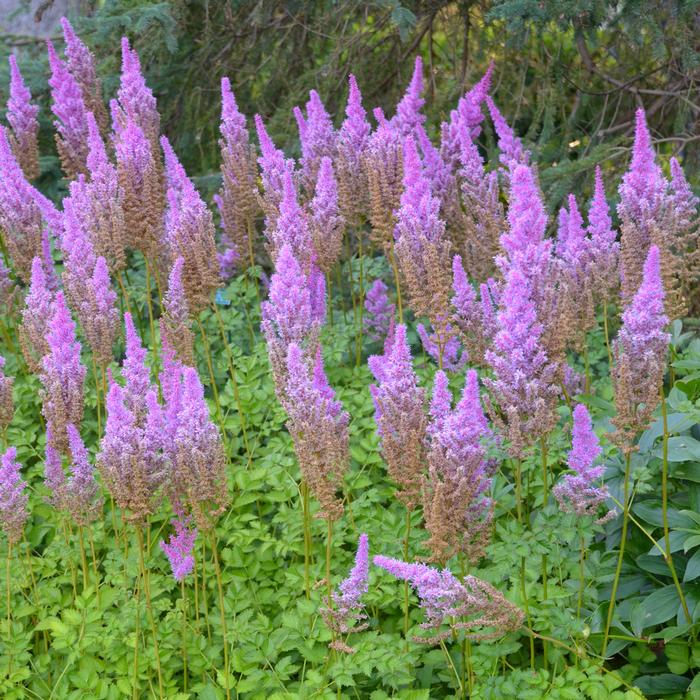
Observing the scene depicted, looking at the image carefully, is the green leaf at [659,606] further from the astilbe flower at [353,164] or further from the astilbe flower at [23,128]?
the astilbe flower at [23,128]

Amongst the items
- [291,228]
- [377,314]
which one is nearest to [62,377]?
[291,228]

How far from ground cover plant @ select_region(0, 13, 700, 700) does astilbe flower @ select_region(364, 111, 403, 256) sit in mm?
14

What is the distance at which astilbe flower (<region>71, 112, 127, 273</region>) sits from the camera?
13.0ft

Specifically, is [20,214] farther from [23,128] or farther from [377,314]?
[377,314]

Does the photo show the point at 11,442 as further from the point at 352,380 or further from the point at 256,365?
the point at 352,380

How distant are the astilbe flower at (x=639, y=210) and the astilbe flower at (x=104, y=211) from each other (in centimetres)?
213

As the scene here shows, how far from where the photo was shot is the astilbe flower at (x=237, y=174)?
4.66m

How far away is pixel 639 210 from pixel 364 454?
5.09 ft

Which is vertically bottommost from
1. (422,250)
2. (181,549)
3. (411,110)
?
(181,549)

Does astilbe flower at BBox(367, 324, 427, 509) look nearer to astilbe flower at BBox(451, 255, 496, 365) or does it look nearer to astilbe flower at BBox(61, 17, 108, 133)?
astilbe flower at BBox(451, 255, 496, 365)

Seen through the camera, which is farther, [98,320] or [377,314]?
[377,314]

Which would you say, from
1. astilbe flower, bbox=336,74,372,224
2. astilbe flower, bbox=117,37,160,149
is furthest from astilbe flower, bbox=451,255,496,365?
astilbe flower, bbox=117,37,160,149

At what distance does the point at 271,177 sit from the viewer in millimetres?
4375

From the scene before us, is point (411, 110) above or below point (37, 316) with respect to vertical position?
above
